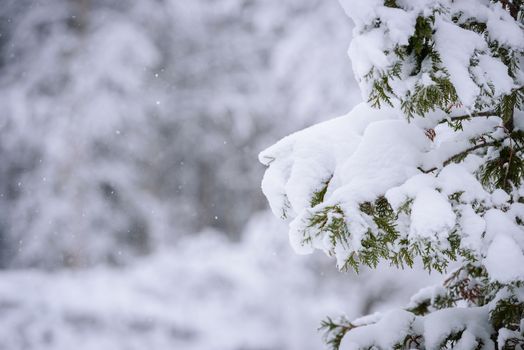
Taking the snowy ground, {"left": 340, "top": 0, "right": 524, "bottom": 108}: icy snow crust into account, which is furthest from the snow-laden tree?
the snowy ground

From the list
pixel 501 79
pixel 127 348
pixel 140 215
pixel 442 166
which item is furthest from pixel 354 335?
pixel 140 215

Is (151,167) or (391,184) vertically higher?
(391,184)

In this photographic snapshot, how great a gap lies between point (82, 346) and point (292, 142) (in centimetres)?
801

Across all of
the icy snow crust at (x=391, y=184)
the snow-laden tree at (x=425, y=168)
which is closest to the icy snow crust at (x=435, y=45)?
the snow-laden tree at (x=425, y=168)

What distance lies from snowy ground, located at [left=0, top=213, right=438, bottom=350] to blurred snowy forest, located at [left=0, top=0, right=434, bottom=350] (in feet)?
0.09

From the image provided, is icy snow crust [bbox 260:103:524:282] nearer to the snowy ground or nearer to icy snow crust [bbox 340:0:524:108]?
icy snow crust [bbox 340:0:524:108]

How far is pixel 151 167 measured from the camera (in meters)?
10.4

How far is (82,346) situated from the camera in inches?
330

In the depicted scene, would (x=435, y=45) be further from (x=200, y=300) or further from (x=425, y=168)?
(x=200, y=300)

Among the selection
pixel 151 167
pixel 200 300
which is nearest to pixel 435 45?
pixel 200 300

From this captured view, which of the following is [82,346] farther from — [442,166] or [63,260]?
[442,166]

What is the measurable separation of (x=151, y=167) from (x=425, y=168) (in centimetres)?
923

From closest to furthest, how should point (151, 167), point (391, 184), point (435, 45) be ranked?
point (435, 45) → point (391, 184) → point (151, 167)

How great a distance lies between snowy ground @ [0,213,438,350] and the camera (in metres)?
8.31
